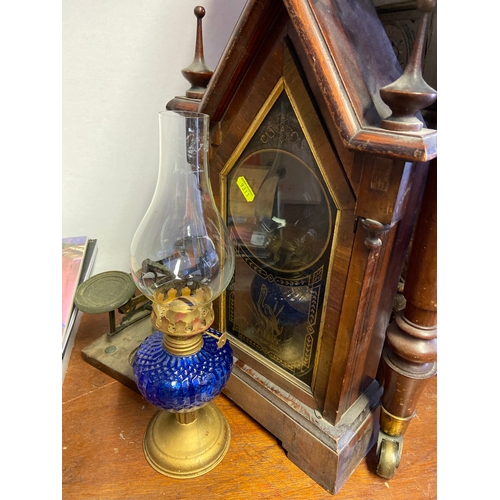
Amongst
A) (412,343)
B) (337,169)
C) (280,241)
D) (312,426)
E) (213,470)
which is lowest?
(213,470)

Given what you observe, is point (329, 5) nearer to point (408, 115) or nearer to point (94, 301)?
point (408, 115)

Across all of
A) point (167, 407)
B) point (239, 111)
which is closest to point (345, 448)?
point (167, 407)

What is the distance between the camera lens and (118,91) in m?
1.02

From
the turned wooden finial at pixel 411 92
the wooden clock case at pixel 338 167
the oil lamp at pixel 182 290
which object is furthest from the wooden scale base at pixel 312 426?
the turned wooden finial at pixel 411 92

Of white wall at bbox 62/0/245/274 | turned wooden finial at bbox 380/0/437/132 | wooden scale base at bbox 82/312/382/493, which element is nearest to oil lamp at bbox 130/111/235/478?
wooden scale base at bbox 82/312/382/493

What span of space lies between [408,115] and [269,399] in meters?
0.54

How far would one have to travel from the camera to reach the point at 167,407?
0.68 m

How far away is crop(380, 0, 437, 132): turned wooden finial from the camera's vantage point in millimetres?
460

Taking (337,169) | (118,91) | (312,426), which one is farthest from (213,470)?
(118,91)

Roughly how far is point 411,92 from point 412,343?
38cm

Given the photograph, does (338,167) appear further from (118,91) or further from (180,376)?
(118,91)

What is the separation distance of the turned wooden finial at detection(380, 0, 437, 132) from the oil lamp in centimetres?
27

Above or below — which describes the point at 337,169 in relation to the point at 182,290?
above

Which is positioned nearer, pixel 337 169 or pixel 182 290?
pixel 337 169
